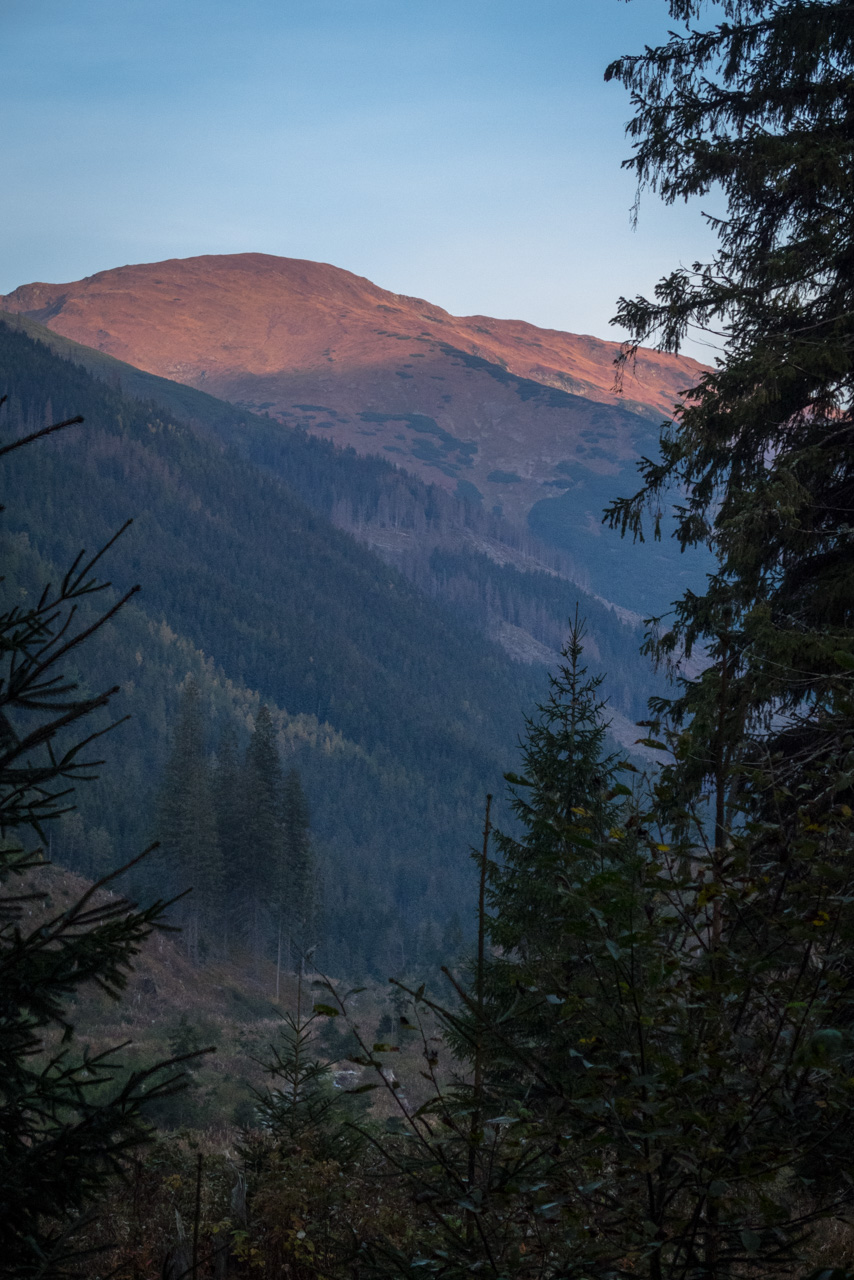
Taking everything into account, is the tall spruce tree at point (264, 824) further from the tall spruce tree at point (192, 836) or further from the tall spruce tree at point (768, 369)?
the tall spruce tree at point (768, 369)

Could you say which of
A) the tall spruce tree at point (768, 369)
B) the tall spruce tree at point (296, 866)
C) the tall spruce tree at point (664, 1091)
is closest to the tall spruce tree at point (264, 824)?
the tall spruce tree at point (296, 866)

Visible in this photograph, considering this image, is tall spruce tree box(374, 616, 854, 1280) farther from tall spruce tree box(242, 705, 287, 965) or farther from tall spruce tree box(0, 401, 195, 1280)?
tall spruce tree box(242, 705, 287, 965)

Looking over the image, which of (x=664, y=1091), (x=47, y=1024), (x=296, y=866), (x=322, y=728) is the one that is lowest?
(x=322, y=728)

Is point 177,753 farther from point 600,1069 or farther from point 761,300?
point 600,1069

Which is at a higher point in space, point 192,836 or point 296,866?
point 192,836

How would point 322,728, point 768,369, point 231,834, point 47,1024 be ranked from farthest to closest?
1. point 322,728
2. point 231,834
3. point 768,369
4. point 47,1024

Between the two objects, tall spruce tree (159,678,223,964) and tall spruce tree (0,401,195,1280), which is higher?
tall spruce tree (0,401,195,1280)

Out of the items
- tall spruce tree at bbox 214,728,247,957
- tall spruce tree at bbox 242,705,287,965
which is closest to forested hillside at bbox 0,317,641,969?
tall spruce tree at bbox 214,728,247,957

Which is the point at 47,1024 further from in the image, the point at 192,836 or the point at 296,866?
the point at 296,866

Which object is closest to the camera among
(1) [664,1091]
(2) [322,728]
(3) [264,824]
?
(1) [664,1091]

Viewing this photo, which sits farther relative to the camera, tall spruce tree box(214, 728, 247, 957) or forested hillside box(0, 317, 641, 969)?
forested hillside box(0, 317, 641, 969)

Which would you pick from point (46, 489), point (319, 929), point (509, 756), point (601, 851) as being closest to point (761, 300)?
point (601, 851)

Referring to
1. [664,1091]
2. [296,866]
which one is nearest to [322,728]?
[296,866]

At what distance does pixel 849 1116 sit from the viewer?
2029 millimetres
